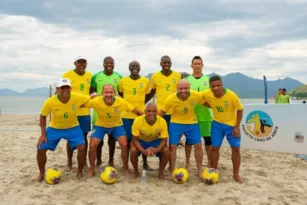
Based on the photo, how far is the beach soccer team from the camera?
17.7 ft

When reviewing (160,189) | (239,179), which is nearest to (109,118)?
(160,189)

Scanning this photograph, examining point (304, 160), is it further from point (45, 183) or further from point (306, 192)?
point (45, 183)

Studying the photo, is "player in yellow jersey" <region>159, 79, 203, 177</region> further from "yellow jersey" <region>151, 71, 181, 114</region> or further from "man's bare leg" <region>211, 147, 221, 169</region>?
"yellow jersey" <region>151, 71, 181, 114</region>

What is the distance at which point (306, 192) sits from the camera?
5.02 metres

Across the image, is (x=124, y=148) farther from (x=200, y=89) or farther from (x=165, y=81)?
(x=200, y=89)

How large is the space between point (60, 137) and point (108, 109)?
3.12ft

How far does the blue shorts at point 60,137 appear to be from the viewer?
5410 millimetres

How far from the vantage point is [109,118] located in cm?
568

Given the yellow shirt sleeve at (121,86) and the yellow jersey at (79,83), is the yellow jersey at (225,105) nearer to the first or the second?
the yellow shirt sleeve at (121,86)

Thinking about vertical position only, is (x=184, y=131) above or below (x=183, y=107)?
below

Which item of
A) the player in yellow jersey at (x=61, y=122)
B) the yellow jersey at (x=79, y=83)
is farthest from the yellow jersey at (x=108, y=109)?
the yellow jersey at (x=79, y=83)

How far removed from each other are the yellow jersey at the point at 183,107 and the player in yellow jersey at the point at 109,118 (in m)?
0.58

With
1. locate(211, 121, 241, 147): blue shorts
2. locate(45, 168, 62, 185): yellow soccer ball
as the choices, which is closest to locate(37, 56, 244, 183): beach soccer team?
locate(211, 121, 241, 147): blue shorts

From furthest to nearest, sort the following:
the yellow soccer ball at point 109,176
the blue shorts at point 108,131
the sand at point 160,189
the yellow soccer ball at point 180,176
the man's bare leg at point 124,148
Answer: the blue shorts at point 108,131, the man's bare leg at point 124,148, the yellow soccer ball at point 180,176, the yellow soccer ball at point 109,176, the sand at point 160,189
